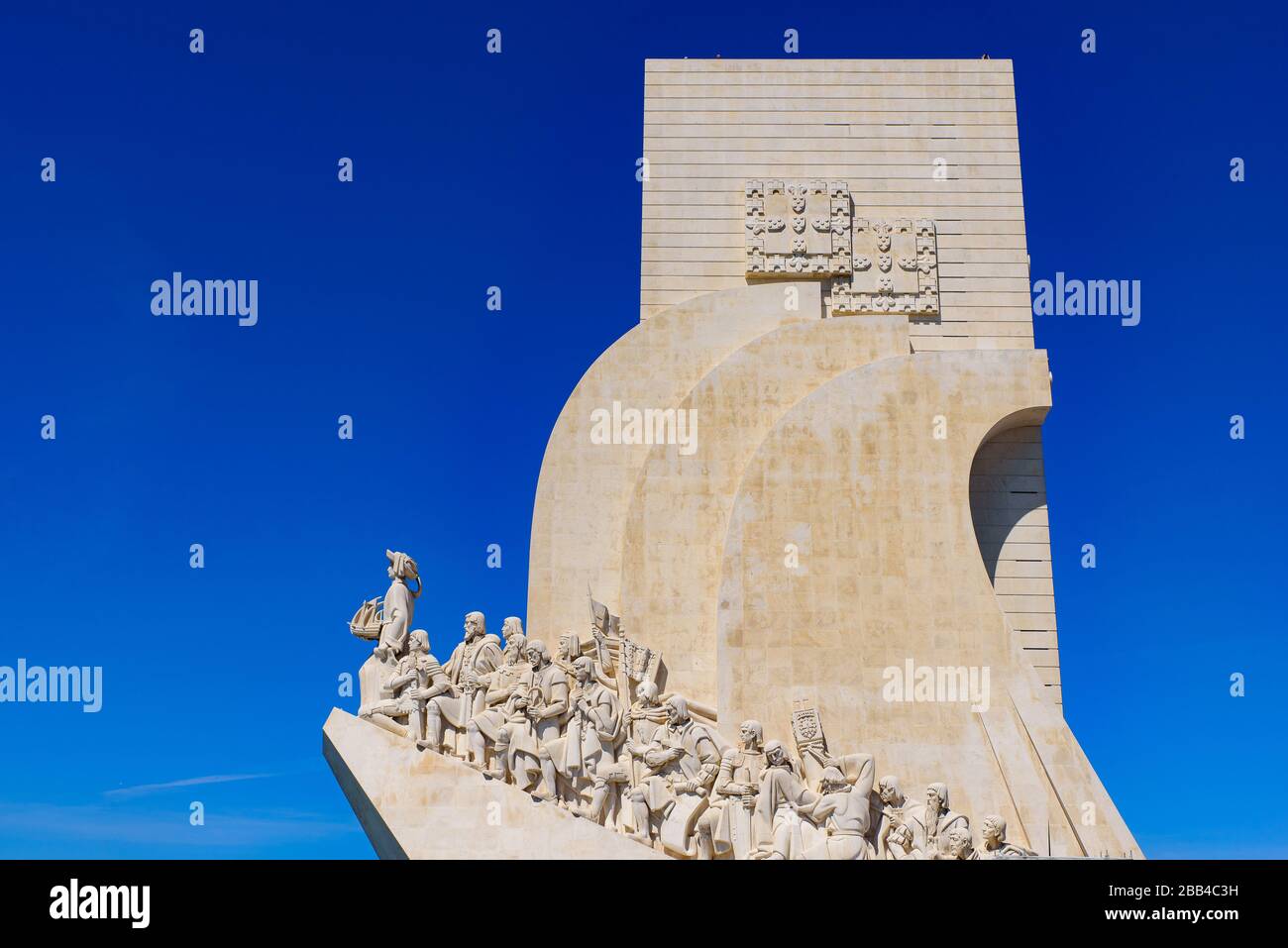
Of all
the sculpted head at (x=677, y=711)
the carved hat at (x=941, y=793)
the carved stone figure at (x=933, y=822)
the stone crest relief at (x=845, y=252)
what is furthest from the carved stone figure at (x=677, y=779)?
the stone crest relief at (x=845, y=252)

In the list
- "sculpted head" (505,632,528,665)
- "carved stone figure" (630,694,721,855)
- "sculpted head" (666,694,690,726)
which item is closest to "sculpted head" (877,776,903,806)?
"carved stone figure" (630,694,721,855)

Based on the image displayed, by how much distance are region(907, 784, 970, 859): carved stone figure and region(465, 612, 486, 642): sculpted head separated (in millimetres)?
4765

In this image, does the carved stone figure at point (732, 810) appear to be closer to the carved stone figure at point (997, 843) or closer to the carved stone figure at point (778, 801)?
the carved stone figure at point (778, 801)

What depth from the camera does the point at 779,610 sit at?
1552cm

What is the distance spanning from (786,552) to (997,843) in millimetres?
3891

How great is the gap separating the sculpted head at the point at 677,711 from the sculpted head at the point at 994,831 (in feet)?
10.4

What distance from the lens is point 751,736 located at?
1435 cm

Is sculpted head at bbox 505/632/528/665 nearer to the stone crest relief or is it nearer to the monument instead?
the monument

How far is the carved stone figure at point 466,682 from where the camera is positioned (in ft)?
47.1

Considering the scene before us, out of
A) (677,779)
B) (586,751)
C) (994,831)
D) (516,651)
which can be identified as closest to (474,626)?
(516,651)

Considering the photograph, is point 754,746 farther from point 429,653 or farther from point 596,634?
point 429,653

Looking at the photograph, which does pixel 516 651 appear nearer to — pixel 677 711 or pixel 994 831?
pixel 677 711

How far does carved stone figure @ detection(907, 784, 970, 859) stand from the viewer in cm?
1359
